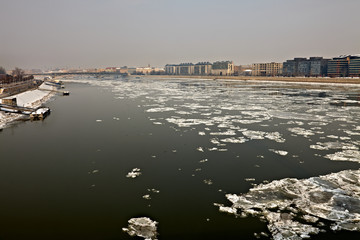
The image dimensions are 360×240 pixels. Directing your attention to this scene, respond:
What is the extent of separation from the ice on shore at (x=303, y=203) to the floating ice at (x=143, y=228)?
7.21 feet

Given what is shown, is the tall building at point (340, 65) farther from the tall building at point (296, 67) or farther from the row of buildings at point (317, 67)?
the tall building at point (296, 67)

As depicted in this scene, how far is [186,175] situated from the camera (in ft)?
32.8

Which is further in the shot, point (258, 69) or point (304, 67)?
point (258, 69)

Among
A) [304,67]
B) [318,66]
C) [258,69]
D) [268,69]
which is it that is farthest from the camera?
[258,69]

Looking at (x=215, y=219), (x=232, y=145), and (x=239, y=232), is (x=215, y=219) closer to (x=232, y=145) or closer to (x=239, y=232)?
(x=239, y=232)

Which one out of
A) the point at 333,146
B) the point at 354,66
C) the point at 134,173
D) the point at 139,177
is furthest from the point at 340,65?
the point at 139,177

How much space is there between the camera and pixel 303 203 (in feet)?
25.5

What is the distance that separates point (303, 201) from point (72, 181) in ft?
27.0

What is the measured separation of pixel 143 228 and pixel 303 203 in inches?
198

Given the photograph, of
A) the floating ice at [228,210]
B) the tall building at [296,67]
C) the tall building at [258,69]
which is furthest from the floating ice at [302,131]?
the tall building at [258,69]

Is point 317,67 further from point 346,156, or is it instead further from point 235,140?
point 346,156

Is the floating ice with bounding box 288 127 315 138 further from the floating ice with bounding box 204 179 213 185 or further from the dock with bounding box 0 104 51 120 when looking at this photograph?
the dock with bounding box 0 104 51 120

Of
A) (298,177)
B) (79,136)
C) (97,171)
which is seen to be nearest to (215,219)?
(298,177)

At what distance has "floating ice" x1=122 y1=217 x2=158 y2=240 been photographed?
6355 mm
